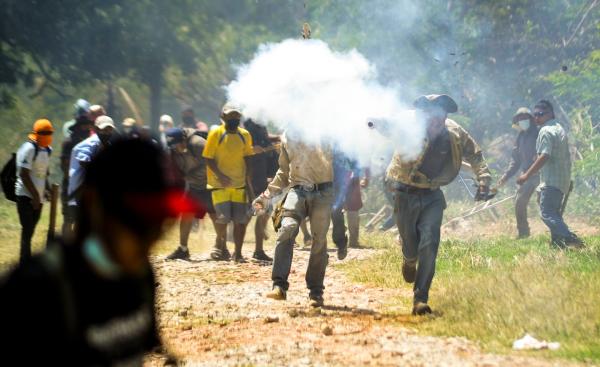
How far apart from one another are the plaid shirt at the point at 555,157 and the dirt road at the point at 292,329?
2.94m

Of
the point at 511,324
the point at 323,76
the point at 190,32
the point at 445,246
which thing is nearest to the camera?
the point at 511,324

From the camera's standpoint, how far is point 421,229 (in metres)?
7.16

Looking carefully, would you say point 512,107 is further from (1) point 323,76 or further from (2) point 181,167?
(1) point 323,76

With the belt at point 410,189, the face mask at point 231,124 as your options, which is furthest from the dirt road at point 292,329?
the face mask at point 231,124

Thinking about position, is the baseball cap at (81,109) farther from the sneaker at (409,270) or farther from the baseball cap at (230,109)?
the sneaker at (409,270)

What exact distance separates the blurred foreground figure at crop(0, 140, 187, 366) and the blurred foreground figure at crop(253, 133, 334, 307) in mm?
4955

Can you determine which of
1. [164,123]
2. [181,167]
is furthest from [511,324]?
[164,123]

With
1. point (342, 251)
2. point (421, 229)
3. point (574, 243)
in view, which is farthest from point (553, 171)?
point (421, 229)

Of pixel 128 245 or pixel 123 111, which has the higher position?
pixel 123 111

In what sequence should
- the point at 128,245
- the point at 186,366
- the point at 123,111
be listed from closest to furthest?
the point at 128,245, the point at 186,366, the point at 123,111

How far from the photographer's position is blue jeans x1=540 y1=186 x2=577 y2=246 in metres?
10.2

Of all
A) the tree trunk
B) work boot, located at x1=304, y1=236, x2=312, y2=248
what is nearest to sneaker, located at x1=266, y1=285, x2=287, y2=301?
work boot, located at x1=304, y1=236, x2=312, y2=248

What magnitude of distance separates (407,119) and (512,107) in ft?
42.5

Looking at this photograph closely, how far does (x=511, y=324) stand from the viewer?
5918 mm
